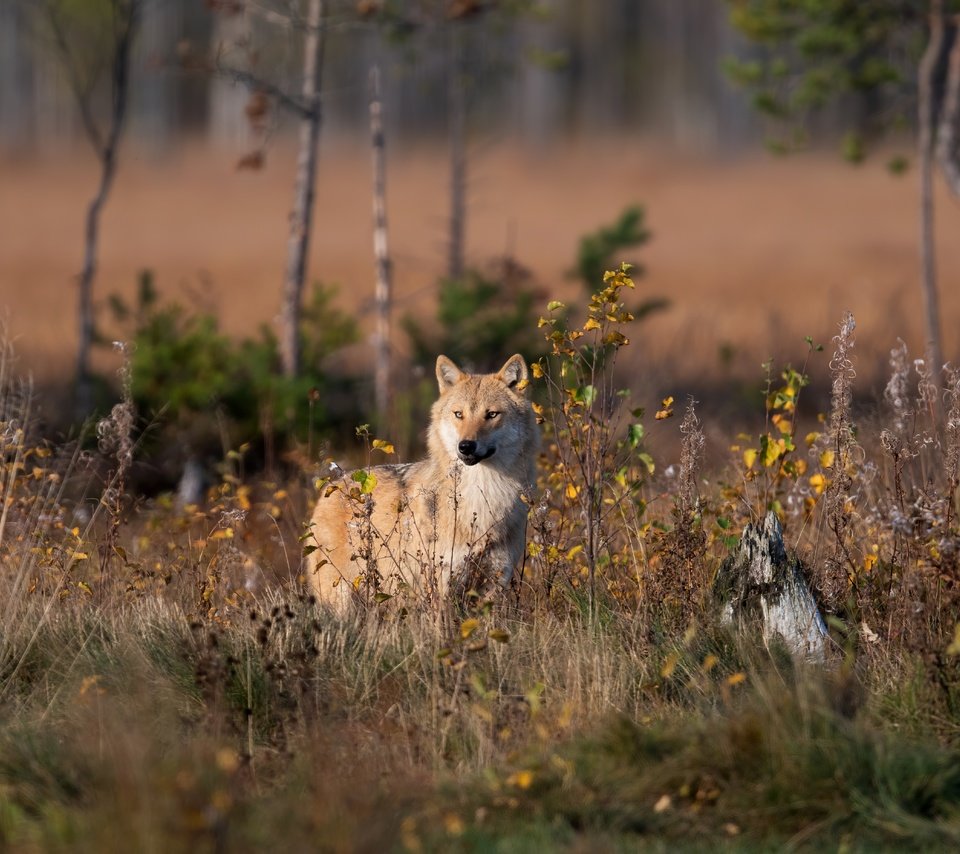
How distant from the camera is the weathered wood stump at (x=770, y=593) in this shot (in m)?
6.61

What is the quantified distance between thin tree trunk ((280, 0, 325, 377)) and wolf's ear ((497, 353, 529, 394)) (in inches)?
208

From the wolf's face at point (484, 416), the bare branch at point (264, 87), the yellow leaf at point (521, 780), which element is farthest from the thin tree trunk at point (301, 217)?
the yellow leaf at point (521, 780)

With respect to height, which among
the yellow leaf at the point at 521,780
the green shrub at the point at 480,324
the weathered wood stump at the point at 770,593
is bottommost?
the yellow leaf at the point at 521,780

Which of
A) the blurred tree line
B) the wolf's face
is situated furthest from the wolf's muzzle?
the blurred tree line

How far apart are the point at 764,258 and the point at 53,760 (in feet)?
91.4

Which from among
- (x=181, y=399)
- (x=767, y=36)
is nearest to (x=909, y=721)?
(x=181, y=399)

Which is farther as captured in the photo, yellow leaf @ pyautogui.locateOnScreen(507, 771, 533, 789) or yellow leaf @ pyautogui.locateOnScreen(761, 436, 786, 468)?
yellow leaf @ pyautogui.locateOnScreen(761, 436, 786, 468)

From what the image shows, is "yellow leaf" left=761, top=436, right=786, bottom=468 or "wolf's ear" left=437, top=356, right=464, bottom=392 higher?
"wolf's ear" left=437, top=356, right=464, bottom=392

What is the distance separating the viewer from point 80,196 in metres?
44.9

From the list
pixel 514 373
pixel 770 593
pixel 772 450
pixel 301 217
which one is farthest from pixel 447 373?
pixel 301 217

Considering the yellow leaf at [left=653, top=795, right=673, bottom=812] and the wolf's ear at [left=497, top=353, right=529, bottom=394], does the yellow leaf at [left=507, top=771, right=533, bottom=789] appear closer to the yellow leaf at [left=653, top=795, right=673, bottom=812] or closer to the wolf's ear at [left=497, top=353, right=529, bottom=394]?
the yellow leaf at [left=653, top=795, right=673, bottom=812]

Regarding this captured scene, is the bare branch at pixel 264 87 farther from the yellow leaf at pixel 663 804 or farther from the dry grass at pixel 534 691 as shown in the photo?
the yellow leaf at pixel 663 804

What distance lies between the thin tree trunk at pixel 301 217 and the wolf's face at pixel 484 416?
5.16 m

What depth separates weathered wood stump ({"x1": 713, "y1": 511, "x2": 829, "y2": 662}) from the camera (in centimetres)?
661
